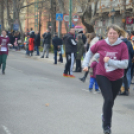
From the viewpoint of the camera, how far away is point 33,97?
355 inches

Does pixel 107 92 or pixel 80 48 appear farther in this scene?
pixel 80 48

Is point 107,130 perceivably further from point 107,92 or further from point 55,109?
point 55,109

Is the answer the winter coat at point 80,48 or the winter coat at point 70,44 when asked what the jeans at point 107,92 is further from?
the winter coat at point 80,48

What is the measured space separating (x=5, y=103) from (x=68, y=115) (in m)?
1.86

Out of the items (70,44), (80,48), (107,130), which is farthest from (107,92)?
(80,48)

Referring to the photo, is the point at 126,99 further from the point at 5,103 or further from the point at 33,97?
the point at 5,103

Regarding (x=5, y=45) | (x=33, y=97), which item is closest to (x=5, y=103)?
(x=33, y=97)

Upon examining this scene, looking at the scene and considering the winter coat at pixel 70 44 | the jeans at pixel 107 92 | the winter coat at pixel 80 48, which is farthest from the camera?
the winter coat at pixel 80 48

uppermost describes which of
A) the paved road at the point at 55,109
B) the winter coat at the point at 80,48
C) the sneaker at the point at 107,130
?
the winter coat at the point at 80,48

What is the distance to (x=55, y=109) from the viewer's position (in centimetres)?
758

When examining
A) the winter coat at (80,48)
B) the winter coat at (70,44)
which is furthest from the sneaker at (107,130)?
the winter coat at (80,48)

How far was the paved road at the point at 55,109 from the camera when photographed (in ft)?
19.7

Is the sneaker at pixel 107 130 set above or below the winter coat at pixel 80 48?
below

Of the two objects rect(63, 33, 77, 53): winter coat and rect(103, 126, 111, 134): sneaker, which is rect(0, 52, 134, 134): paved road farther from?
rect(63, 33, 77, 53): winter coat
